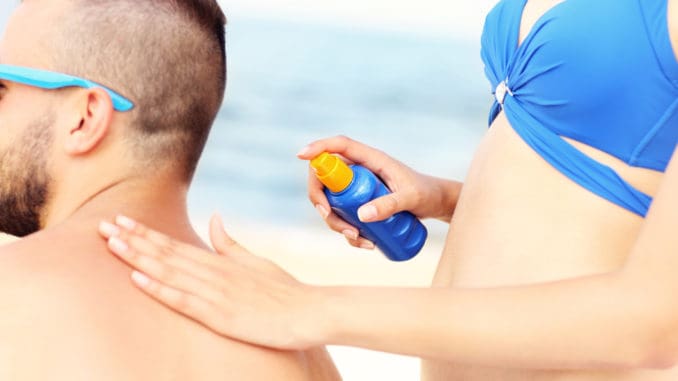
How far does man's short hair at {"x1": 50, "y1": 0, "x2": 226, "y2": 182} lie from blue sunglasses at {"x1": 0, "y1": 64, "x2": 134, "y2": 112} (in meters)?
0.03

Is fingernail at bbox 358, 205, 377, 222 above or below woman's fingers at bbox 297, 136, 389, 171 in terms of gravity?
below

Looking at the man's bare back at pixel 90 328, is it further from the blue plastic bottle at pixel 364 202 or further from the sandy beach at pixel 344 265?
the sandy beach at pixel 344 265

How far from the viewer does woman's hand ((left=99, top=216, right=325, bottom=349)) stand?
1438mm

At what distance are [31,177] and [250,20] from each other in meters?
15.5

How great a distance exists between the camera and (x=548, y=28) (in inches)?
65.1

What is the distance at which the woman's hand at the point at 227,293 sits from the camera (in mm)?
1438

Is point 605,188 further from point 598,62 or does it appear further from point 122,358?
point 122,358

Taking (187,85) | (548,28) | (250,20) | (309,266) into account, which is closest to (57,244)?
(187,85)

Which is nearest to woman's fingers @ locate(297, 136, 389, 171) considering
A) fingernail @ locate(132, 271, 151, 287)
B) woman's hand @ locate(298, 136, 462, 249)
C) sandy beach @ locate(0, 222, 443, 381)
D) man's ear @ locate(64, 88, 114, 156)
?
woman's hand @ locate(298, 136, 462, 249)

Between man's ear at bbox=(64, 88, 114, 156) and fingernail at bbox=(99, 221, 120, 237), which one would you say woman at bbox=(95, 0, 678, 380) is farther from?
man's ear at bbox=(64, 88, 114, 156)

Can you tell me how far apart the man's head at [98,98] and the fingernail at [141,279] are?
0.90ft

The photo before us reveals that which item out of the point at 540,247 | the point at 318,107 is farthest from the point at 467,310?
the point at 318,107

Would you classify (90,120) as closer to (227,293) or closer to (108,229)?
(108,229)

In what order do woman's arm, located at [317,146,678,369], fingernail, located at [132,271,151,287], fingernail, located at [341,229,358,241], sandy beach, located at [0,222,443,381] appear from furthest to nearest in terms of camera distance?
sandy beach, located at [0,222,443,381] → fingernail, located at [341,229,358,241] → fingernail, located at [132,271,151,287] → woman's arm, located at [317,146,678,369]
